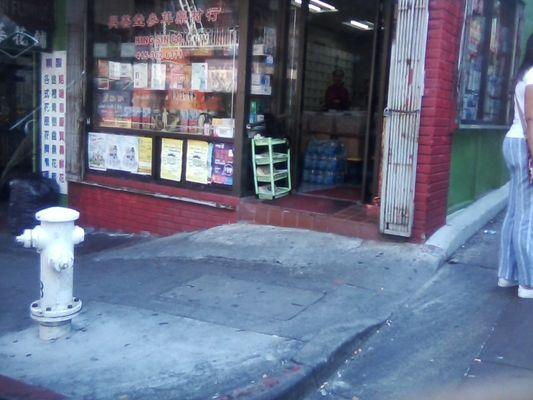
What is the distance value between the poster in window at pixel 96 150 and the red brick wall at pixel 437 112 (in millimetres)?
4480

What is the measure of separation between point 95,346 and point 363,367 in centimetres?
176

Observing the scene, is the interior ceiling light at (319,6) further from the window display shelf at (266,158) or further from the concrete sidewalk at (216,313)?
the concrete sidewalk at (216,313)

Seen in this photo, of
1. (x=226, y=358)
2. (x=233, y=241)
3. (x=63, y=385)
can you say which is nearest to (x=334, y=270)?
(x=233, y=241)

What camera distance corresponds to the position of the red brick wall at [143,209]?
7.88 meters

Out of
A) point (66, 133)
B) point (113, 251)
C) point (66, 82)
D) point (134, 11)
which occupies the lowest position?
point (113, 251)

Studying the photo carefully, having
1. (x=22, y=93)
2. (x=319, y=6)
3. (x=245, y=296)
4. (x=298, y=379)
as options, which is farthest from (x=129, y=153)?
(x=298, y=379)

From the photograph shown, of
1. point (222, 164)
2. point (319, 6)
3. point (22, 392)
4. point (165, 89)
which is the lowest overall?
point (22, 392)

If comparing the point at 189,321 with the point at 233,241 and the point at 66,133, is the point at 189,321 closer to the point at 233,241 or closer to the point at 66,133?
the point at 233,241

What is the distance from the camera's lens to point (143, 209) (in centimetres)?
855

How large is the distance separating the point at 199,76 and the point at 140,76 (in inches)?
37.4

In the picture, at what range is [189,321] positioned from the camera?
4.89 meters

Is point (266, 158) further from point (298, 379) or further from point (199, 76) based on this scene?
point (298, 379)

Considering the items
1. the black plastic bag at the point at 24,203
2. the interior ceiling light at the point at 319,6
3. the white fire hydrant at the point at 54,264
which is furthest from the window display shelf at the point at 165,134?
the white fire hydrant at the point at 54,264

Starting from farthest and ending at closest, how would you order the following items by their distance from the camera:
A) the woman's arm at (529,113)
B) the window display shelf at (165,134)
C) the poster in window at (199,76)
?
1. the poster in window at (199,76)
2. the window display shelf at (165,134)
3. the woman's arm at (529,113)
